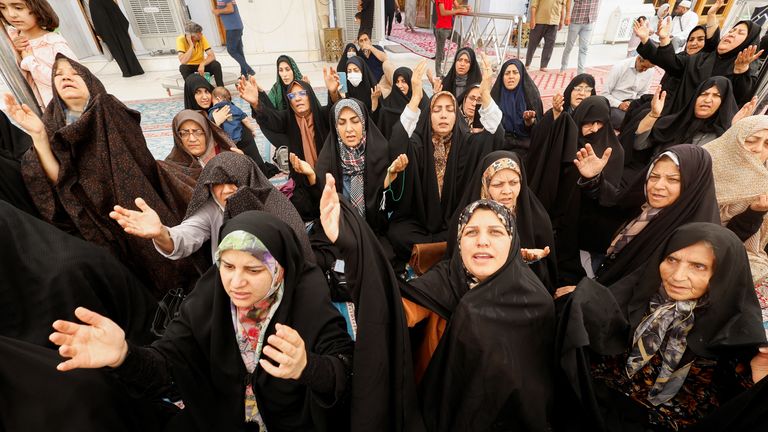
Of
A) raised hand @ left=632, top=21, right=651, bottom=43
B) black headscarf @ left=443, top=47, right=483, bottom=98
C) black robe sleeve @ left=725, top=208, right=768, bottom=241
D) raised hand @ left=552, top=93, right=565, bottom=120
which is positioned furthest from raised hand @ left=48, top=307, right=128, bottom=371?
raised hand @ left=632, top=21, right=651, bottom=43

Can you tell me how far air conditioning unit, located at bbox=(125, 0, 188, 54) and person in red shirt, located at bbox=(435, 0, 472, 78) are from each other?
6.96 m

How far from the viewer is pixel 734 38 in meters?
4.00

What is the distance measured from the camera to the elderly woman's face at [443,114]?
116 inches

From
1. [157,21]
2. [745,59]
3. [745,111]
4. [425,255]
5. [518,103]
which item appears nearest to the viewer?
[425,255]

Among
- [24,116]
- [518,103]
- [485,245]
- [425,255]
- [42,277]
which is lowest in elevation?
[425,255]

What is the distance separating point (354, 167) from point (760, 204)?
2.82 m

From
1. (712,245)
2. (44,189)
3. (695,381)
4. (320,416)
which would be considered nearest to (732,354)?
(695,381)

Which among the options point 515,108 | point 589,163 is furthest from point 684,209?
point 515,108

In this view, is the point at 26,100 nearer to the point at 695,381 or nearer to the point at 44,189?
the point at 44,189

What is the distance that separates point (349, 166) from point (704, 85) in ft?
11.1

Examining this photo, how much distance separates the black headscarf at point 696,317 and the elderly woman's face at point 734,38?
405cm

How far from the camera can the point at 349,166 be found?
3.12 meters

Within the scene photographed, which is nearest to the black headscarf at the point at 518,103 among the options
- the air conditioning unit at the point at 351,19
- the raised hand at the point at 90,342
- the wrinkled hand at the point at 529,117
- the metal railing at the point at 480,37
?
the wrinkled hand at the point at 529,117

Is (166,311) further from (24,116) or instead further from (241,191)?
(24,116)
